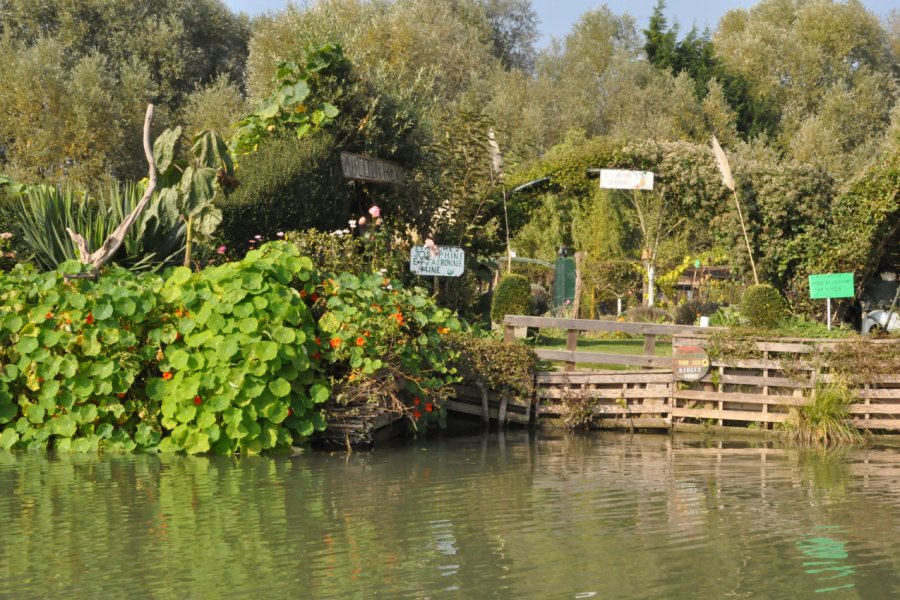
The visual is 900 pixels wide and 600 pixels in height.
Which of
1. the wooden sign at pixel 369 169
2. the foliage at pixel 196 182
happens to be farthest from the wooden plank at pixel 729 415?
the wooden sign at pixel 369 169

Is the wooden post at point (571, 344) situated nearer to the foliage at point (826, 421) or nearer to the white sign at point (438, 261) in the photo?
the white sign at point (438, 261)

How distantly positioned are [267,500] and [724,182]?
1173 centimetres

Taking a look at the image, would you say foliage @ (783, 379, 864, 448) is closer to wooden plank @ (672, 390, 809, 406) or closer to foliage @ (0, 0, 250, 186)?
wooden plank @ (672, 390, 809, 406)

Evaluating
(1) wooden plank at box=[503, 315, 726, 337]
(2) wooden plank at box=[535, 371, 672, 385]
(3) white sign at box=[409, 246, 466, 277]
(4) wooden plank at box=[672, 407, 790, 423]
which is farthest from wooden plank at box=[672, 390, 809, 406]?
(3) white sign at box=[409, 246, 466, 277]

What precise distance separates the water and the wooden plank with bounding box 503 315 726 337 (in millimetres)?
2061

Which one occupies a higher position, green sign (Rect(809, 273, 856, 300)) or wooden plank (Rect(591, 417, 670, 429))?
green sign (Rect(809, 273, 856, 300))

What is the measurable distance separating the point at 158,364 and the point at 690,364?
5443mm

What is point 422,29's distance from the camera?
36.5 metres

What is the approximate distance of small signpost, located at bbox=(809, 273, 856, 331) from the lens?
13102mm

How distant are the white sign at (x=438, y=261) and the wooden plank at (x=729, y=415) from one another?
3.54 meters

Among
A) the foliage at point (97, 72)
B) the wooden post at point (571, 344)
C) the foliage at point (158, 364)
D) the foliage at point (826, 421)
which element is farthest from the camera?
the foliage at point (97, 72)

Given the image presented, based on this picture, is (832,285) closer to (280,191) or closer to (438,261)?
(438,261)

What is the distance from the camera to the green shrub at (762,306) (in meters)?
14.8

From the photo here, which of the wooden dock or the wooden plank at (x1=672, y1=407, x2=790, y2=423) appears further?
A: the wooden plank at (x1=672, y1=407, x2=790, y2=423)
